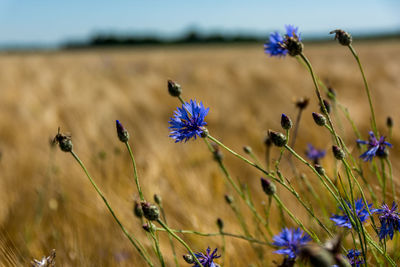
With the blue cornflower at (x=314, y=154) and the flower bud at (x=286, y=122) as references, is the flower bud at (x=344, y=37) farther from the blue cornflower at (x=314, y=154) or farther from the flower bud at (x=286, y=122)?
the blue cornflower at (x=314, y=154)

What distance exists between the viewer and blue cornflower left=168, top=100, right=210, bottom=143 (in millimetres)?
470

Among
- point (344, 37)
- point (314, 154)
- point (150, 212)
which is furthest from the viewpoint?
point (314, 154)

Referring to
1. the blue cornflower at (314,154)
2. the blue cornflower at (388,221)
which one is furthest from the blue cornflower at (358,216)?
the blue cornflower at (314,154)

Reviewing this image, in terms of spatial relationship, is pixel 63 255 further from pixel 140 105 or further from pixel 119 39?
pixel 119 39

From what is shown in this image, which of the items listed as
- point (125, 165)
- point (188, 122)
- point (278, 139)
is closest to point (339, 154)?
point (278, 139)

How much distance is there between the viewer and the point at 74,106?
2090 millimetres

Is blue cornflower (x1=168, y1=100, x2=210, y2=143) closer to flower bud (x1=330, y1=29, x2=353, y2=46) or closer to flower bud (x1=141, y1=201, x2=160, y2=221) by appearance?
flower bud (x1=141, y1=201, x2=160, y2=221)

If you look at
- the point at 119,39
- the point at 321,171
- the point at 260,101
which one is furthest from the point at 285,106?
the point at 119,39

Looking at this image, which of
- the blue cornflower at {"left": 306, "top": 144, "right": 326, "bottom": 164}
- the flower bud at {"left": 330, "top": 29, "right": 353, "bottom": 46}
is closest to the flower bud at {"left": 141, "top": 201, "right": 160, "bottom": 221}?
the flower bud at {"left": 330, "top": 29, "right": 353, "bottom": 46}

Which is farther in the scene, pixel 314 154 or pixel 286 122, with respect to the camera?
pixel 314 154

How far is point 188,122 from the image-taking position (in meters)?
0.48

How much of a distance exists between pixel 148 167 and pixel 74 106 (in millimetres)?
1069

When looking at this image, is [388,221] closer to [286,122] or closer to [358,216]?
[358,216]

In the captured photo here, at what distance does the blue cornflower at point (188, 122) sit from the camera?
0.47 m
